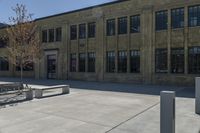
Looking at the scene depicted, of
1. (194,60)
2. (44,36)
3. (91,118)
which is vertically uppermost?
A: (44,36)

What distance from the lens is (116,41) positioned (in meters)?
26.4

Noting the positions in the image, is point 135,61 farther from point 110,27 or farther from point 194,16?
point 194,16

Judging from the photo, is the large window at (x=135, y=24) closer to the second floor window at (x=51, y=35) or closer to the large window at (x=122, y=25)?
the large window at (x=122, y=25)

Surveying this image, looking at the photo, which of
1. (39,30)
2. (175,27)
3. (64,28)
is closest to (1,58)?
(39,30)

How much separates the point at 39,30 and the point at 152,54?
18.0m

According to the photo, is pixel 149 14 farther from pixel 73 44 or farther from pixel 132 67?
pixel 73 44

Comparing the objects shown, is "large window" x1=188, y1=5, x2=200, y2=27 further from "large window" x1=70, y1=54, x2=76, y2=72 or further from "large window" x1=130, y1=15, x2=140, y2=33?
"large window" x1=70, y1=54, x2=76, y2=72

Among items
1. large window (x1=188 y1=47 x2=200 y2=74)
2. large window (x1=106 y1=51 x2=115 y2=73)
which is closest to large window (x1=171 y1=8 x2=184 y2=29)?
large window (x1=188 y1=47 x2=200 y2=74)

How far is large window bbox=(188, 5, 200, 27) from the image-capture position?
70.5 feet

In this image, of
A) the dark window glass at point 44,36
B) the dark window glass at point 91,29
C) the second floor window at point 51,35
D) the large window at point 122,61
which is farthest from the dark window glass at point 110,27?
the dark window glass at point 44,36

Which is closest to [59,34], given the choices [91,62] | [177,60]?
[91,62]

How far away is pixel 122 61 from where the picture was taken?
85.0 ft

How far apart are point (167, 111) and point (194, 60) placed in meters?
18.1

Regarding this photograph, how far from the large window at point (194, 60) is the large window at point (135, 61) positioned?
5129 millimetres
